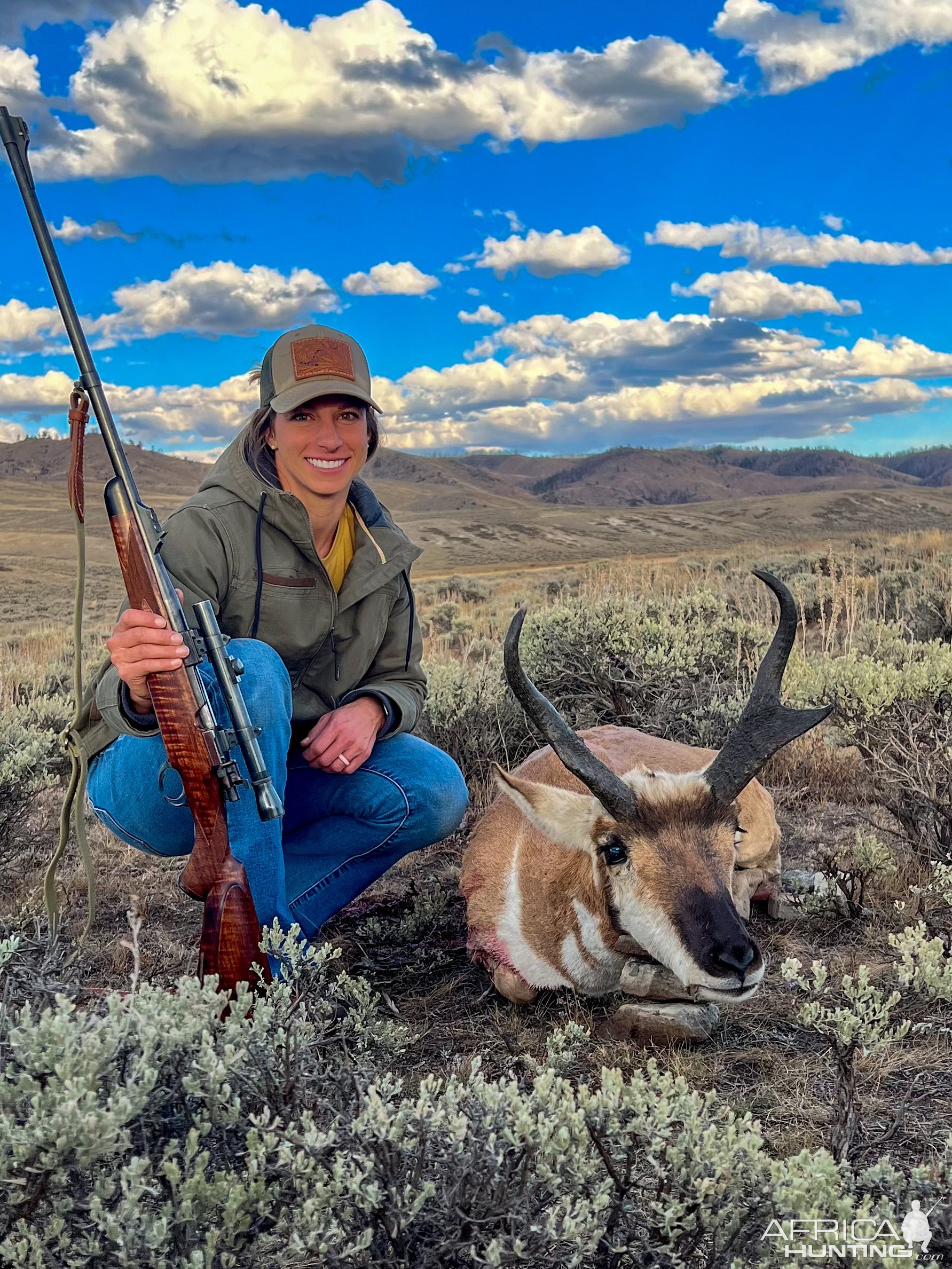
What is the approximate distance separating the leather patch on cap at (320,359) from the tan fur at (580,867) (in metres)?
1.94

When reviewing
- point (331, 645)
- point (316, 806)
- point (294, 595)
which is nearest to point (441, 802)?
point (316, 806)

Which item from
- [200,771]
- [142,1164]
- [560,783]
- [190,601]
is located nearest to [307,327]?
[190,601]

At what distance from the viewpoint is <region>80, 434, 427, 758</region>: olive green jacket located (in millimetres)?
3844

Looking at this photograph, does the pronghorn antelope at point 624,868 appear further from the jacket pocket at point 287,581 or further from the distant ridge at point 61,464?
the distant ridge at point 61,464

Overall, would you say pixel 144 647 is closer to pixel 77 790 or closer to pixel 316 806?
pixel 77 790

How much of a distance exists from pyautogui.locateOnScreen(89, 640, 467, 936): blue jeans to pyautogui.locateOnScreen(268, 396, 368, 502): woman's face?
79cm

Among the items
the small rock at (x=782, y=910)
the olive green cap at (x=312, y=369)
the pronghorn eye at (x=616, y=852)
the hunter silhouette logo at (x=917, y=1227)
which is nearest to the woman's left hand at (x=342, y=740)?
the pronghorn eye at (x=616, y=852)

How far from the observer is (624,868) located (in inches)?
137

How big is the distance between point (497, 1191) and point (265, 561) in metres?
2.72

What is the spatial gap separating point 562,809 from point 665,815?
1.35 feet

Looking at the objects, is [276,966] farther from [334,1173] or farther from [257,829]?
[334,1173]

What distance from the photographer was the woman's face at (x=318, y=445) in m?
4.03

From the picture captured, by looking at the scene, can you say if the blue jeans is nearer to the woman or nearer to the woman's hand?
the woman

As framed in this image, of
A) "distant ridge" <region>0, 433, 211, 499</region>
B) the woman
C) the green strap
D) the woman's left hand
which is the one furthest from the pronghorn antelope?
"distant ridge" <region>0, 433, 211, 499</region>
